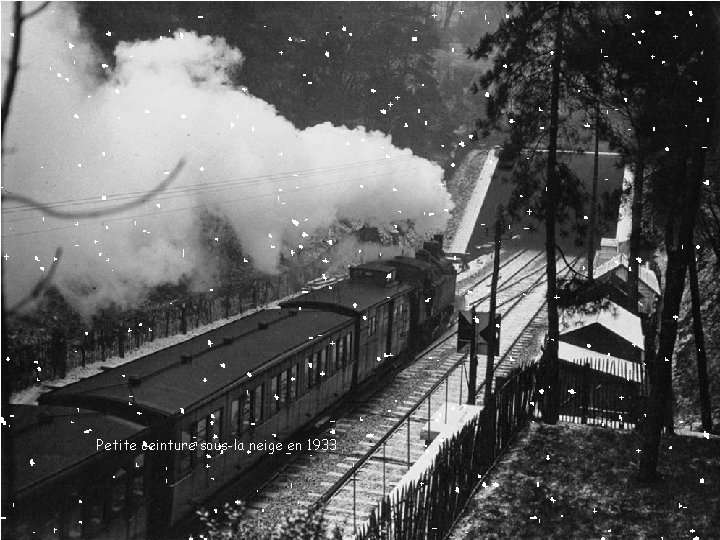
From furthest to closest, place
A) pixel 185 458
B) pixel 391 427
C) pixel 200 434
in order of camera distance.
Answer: pixel 391 427, pixel 200 434, pixel 185 458

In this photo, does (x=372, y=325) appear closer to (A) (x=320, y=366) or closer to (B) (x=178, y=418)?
(A) (x=320, y=366)

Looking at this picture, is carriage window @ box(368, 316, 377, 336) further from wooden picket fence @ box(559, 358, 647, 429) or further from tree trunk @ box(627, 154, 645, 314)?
tree trunk @ box(627, 154, 645, 314)

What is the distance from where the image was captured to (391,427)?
1212cm

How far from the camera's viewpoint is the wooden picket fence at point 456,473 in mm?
6465

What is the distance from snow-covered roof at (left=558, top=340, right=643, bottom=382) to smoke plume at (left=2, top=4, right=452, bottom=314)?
4344 mm

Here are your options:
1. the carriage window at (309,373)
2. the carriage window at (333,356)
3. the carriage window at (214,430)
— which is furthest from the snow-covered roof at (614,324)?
the carriage window at (214,430)

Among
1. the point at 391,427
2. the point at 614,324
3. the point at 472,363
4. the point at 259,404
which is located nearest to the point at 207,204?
the point at 391,427

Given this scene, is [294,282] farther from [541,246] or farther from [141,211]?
[541,246]

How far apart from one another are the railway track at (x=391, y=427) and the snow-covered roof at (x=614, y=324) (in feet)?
3.62

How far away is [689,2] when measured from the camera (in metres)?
9.09

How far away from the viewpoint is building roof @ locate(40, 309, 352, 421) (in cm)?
721

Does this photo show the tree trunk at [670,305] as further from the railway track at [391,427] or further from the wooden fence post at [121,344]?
the wooden fence post at [121,344]

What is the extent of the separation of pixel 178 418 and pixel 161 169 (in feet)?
25.4

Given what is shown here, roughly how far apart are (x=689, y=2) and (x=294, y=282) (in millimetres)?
8311
